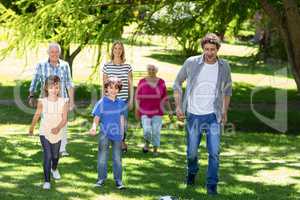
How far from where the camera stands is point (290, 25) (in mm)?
14484

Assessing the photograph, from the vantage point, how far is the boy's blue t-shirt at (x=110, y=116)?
24.2 ft

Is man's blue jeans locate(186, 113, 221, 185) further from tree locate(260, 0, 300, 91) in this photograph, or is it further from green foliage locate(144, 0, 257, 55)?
green foliage locate(144, 0, 257, 55)

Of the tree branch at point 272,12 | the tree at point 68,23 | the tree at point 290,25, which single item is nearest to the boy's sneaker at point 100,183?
the tree at point 68,23

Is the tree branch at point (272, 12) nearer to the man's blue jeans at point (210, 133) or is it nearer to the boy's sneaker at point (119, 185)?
the man's blue jeans at point (210, 133)

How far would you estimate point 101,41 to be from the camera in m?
14.3

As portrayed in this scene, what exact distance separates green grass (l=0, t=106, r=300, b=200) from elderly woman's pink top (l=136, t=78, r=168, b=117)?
0.80m

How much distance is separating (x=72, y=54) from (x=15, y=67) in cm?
1156

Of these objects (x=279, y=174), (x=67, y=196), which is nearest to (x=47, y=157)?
(x=67, y=196)

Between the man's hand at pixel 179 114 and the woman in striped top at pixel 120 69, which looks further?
the woman in striped top at pixel 120 69

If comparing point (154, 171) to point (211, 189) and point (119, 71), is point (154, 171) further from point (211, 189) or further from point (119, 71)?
point (211, 189)

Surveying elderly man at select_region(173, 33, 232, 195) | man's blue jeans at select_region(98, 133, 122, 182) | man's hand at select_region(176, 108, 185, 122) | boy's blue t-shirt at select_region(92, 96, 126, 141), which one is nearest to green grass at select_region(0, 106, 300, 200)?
man's blue jeans at select_region(98, 133, 122, 182)

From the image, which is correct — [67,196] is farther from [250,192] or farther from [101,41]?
[101,41]

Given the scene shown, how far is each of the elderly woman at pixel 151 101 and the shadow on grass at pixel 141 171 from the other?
461 millimetres

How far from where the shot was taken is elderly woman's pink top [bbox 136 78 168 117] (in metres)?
10.1
